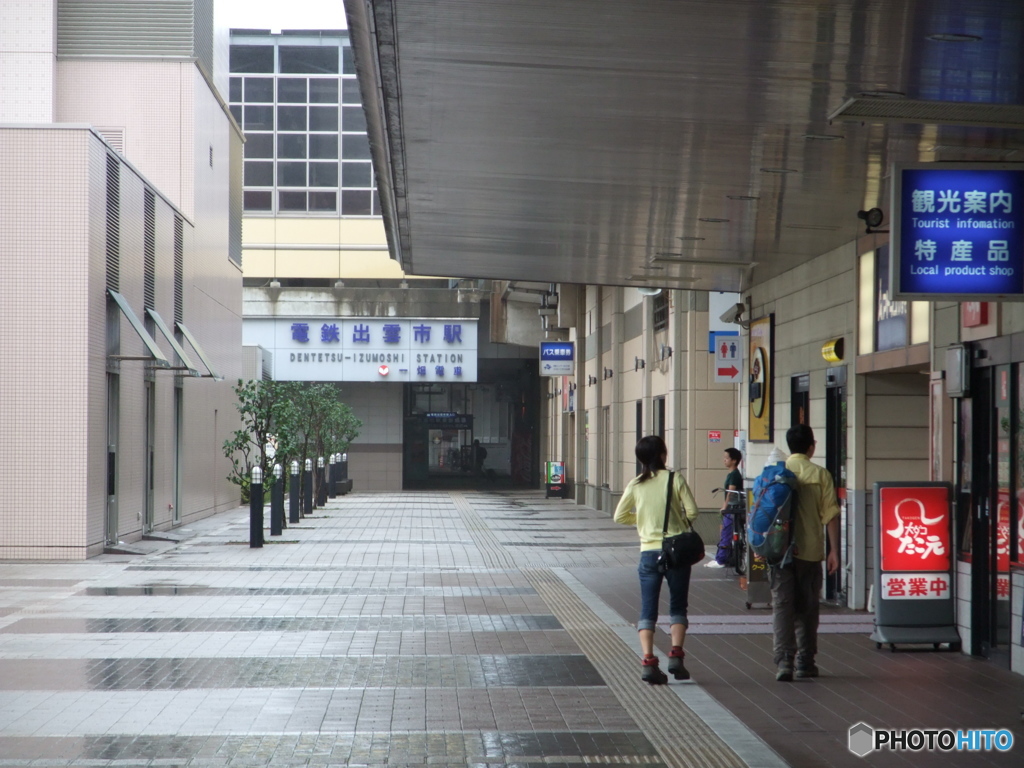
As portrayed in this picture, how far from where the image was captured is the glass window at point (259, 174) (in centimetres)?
4884

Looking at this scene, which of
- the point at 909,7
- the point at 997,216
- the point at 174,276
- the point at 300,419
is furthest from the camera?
the point at 300,419

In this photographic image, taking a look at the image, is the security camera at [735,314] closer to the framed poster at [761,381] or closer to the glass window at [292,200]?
the framed poster at [761,381]

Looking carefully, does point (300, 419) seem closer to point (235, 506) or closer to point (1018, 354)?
point (235, 506)

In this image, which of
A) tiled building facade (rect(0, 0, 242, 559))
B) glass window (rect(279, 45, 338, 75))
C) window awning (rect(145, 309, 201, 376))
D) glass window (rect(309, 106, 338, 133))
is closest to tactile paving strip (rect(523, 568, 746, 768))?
tiled building facade (rect(0, 0, 242, 559))

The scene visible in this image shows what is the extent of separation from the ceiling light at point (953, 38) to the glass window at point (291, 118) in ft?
145

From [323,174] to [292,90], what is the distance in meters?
3.41

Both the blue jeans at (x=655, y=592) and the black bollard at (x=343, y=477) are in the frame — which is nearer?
the blue jeans at (x=655, y=592)

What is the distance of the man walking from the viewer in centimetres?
A: 873

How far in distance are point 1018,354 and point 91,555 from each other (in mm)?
12985

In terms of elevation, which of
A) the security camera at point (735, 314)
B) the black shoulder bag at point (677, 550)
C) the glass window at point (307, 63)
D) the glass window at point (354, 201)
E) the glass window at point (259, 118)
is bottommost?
the black shoulder bag at point (677, 550)

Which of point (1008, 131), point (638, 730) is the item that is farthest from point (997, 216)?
point (638, 730)

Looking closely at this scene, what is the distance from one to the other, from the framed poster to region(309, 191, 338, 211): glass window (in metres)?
33.7

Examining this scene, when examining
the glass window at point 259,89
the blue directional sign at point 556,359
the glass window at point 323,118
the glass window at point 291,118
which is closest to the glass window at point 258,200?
the glass window at point 291,118

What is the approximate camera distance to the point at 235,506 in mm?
31938
